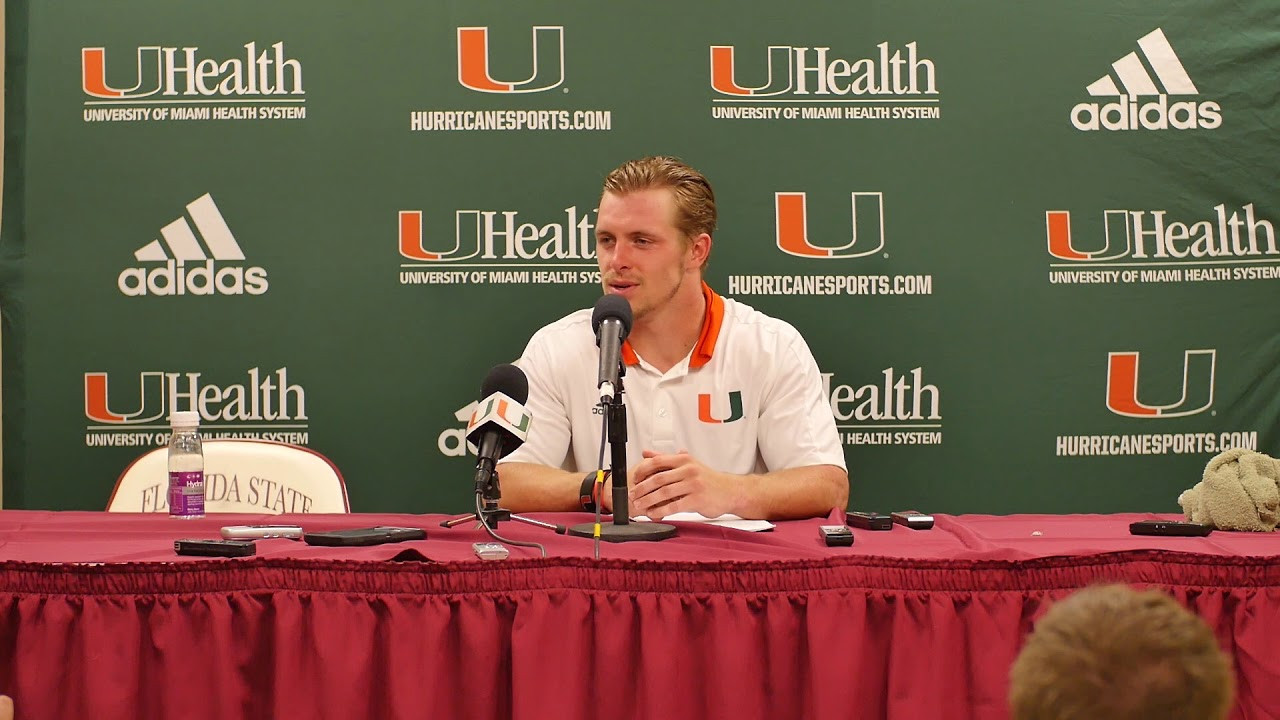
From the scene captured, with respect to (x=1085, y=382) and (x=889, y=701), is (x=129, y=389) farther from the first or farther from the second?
(x=1085, y=382)

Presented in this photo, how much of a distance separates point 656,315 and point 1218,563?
140 centimetres

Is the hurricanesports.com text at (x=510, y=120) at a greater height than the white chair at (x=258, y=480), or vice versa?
the hurricanesports.com text at (x=510, y=120)

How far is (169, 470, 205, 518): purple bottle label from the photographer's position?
2131mm

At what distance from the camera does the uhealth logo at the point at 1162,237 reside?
3.24 m

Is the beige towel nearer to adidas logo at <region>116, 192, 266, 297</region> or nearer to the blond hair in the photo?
the blond hair

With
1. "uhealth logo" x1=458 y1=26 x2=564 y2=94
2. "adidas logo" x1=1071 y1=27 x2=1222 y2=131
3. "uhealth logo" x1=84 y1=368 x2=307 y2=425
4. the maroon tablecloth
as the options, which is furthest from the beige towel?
"uhealth logo" x1=84 y1=368 x2=307 y2=425

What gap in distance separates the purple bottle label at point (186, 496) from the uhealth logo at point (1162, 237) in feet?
7.92

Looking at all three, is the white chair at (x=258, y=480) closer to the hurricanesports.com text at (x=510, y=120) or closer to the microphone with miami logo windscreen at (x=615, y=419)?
the microphone with miami logo windscreen at (x=615, y=419)

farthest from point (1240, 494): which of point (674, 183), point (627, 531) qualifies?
point (674, 183)

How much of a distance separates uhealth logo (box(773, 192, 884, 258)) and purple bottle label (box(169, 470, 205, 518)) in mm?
1789

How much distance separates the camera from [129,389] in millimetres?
3242

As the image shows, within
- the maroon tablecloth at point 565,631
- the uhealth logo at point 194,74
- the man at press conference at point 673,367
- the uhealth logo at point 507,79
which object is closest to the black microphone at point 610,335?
the maroon tablecloth at point 565,631

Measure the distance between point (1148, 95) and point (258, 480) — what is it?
8.88 feet

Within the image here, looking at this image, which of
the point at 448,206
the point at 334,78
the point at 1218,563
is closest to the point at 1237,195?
the point at 1218,563
